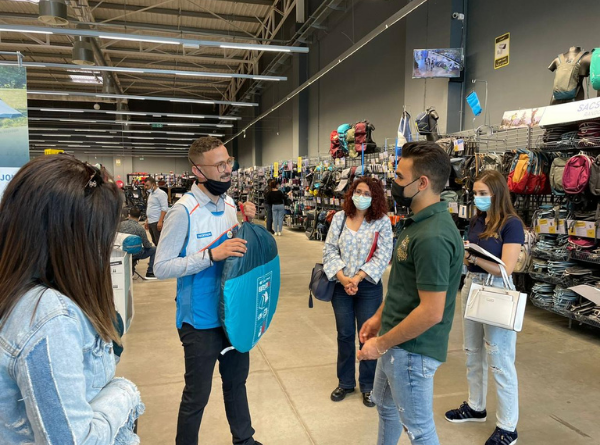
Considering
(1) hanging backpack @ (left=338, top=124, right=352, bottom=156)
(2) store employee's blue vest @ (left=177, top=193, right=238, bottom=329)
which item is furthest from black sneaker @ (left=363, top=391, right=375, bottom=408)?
(1) hanging backpack @ (left=338, top=124, right=352, bottom=156)

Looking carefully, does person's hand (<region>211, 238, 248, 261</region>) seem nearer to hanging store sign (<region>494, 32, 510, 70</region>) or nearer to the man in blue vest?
the man in blue vest

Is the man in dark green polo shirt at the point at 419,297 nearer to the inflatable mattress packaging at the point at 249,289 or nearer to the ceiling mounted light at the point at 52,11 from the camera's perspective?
the inflatable mattress packaging at the point at 249,289

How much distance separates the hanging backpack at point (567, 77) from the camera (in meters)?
4.29

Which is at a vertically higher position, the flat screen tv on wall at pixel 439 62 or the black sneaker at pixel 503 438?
the flat screen tv on wall at pixel 439 62

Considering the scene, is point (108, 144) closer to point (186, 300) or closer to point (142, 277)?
point (142, 277)

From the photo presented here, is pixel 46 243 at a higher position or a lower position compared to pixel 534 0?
lower

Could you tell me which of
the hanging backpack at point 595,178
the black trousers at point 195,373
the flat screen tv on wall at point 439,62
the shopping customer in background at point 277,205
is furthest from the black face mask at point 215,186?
the shopping customer in background at point 277,205

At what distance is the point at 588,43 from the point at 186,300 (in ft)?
18.1

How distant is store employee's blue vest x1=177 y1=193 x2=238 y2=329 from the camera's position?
1.76 metres

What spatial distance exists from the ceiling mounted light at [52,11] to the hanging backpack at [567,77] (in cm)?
837

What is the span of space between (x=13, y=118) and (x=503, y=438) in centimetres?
361

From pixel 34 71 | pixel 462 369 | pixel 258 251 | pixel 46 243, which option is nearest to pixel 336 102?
pixel 462 369

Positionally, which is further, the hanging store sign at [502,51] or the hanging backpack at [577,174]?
the hanging store sign at [502,51]

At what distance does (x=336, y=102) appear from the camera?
11.6 metres
